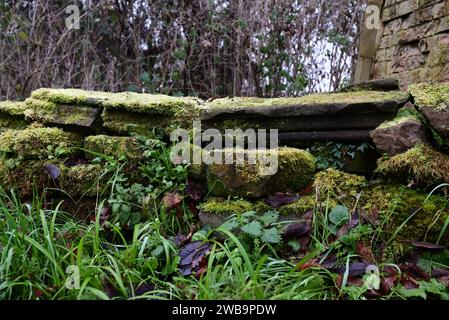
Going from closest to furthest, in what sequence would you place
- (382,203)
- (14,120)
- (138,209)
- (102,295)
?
(102,295), (382,203), (138,209), (14,120)

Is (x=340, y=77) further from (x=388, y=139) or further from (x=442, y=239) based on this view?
(x=442, y=239)

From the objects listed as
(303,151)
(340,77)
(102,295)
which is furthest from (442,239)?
(340,77)

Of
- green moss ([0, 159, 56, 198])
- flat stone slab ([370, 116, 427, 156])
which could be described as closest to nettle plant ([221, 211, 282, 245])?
flat stone slab ([370, 116, 427, 156])

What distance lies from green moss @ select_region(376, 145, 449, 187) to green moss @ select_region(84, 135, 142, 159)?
1.45 metres

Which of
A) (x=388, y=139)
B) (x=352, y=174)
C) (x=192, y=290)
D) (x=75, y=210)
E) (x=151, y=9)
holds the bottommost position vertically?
(x=192, y=290)

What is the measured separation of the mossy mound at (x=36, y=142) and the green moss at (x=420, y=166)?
6.28 feet

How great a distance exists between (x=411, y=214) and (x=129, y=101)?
5.87 feet

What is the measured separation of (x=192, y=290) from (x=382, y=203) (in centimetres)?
101

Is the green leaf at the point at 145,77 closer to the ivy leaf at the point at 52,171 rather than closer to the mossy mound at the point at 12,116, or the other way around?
the mossy mound at the point at 12,116

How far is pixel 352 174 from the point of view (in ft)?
6.89

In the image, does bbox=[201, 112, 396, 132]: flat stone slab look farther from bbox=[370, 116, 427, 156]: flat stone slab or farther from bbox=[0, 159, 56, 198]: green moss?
bbox=[0, 159, 56, 198]: green moss

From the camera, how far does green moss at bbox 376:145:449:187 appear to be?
179 cm

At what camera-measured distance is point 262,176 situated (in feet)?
6.49

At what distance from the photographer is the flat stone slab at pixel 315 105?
2.11m
